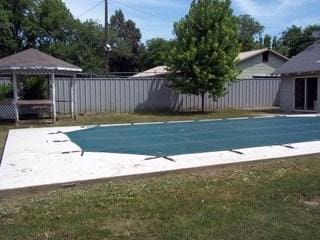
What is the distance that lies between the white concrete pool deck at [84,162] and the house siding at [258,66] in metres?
25.2

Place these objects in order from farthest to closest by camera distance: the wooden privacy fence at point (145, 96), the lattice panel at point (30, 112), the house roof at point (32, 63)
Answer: the wooden privacy fence at point (145, 96), the lattice panel at point (30, 112), the house roof at point (32, 63)

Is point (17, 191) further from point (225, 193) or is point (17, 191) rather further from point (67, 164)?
point (225, 193)

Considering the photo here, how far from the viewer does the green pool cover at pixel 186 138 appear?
925cm

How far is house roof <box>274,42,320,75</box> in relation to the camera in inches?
824

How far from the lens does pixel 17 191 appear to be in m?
5.77

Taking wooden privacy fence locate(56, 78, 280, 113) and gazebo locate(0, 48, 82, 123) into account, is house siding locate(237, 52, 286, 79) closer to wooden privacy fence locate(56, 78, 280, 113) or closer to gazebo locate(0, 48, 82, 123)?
wooden privacy fence locate(56, 78, 280, 113)

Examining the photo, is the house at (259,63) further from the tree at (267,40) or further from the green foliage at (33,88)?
the tree at (267,40)

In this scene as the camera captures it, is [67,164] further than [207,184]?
Yes

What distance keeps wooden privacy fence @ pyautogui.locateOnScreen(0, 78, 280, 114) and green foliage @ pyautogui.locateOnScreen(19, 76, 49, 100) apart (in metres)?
0.96

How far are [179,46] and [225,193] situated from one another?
16094 millimetres

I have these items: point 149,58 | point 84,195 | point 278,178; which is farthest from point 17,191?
point 149,58

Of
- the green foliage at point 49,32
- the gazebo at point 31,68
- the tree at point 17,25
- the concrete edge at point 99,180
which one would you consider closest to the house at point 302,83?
the gazebo at point 31,68

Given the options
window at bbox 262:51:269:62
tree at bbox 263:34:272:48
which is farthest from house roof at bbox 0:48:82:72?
tree at bbox 263:34:272:48

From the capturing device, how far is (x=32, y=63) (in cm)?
1574
